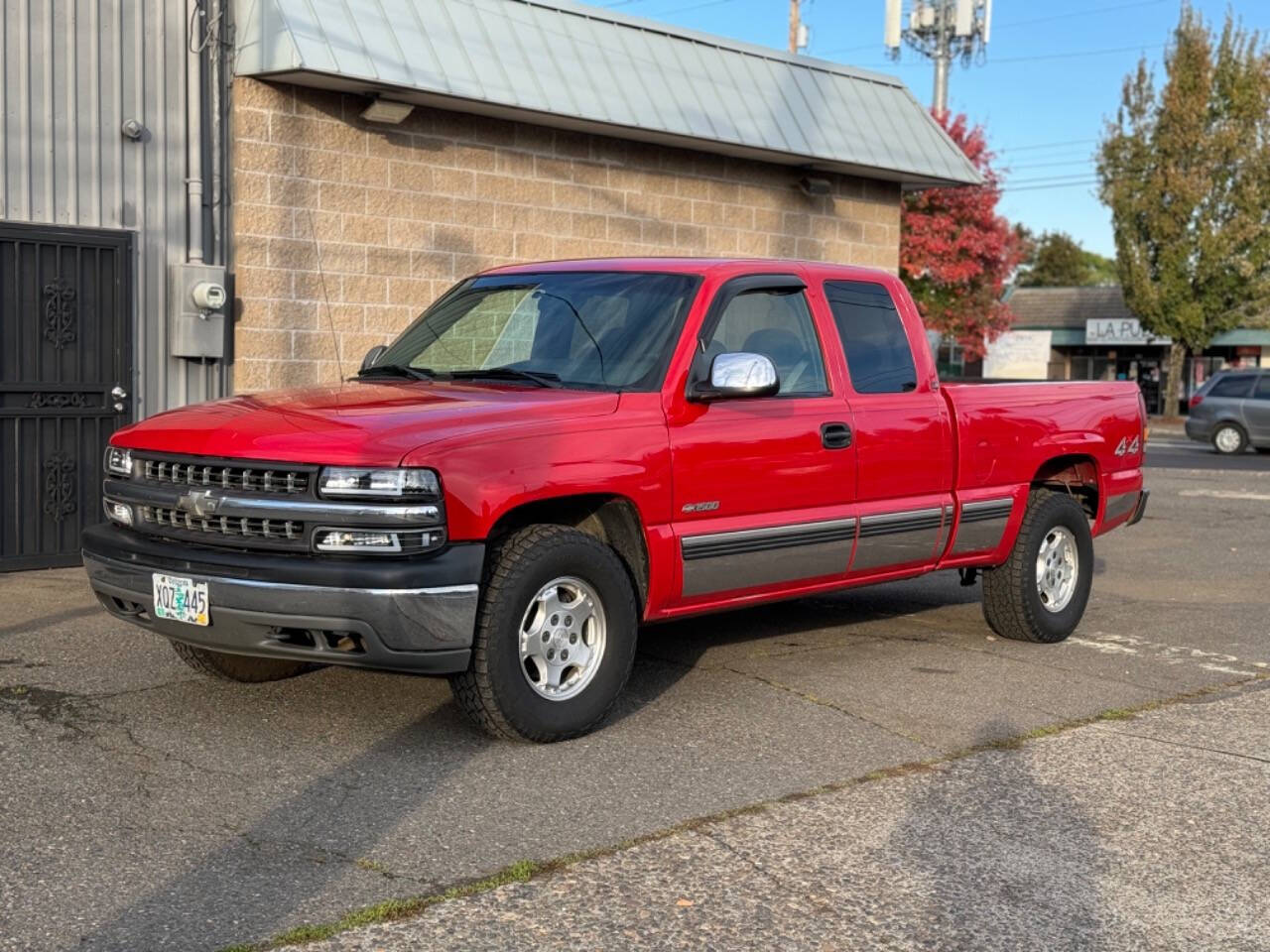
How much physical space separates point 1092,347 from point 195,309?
48.0 m

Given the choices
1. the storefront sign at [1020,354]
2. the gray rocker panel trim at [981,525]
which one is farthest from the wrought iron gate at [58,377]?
Answer: the storefront sign at [1020,354]

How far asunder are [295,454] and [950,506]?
3531 millimetres

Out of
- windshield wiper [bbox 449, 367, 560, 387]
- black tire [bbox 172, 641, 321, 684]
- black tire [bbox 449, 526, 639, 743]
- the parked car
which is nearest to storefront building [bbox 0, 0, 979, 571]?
black tire [bbox 172, 641, 321, 684]

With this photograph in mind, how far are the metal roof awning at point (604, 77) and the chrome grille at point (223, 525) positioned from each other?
5.18m

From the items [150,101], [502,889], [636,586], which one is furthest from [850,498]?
[150,101]

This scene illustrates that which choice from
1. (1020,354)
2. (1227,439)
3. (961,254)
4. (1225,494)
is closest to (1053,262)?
(1020,354)

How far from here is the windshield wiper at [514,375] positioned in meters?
6.52

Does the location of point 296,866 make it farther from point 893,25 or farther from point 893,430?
point 893,25

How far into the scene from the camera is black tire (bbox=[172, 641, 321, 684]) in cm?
664

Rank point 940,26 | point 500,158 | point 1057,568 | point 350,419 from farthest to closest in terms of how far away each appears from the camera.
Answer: point 940,26 → point 500,158 → point 1057,568 → point 350,419

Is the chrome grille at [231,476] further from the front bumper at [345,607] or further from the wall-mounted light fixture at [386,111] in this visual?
the wall-mounted light fixture at [386,111]

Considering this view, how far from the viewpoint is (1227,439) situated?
29109 mm

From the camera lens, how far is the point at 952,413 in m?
7.75

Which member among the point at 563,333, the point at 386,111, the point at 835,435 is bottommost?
the point at 835,435
